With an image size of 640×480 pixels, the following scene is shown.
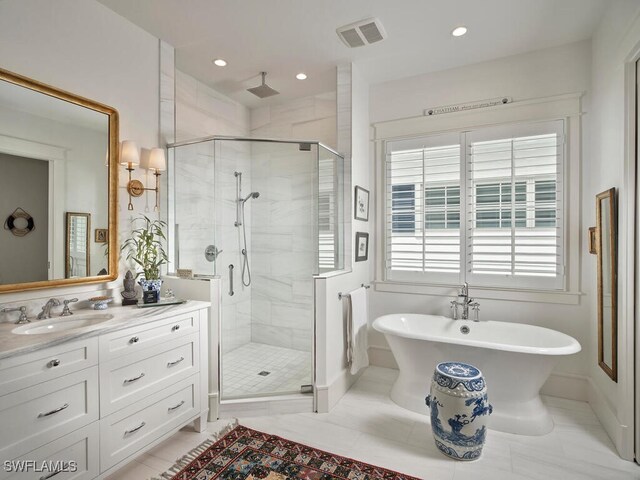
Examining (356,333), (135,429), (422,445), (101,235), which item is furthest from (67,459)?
(356,333)

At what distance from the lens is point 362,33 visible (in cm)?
263

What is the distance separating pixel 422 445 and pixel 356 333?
102 centimetres

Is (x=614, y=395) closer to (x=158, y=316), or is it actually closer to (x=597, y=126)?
(x=597, y=126)

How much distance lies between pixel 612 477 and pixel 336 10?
337 cm

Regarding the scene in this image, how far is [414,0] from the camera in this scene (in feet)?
7.49

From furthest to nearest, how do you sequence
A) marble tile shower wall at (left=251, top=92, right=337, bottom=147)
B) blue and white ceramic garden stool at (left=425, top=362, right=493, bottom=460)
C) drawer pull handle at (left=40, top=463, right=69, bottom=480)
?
marble tile shower wall at (left=251, top=92, right=337, bottom=147)
blue and white ceramic garden stool at (left=425, top=362, right=493, bottom=460)
drawer pull handle at (left=40, top=463, right=69, bottom=480)

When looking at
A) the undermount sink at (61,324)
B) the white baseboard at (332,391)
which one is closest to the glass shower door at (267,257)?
the white baseboard at (332,391)

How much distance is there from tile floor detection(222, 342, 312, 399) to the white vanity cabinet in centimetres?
32

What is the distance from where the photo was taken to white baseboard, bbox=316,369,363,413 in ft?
8.61

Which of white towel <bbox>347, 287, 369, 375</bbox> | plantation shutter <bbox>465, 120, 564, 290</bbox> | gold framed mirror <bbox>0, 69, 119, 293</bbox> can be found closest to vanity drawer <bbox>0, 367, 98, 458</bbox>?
gold framed mirror <bbox>0, 69, 119, 293</bbox>

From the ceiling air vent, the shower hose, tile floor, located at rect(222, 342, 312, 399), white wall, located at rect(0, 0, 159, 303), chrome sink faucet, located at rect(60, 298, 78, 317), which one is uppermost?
the ceiling air vent

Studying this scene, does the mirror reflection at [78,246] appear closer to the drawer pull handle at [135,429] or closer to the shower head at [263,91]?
the drawer pull handle at [135,429]

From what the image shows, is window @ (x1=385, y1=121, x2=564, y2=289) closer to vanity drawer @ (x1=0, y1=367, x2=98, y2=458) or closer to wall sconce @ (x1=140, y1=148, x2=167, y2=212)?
wall sconce @ (x1=140, y1=148, x2=167, y2=212)

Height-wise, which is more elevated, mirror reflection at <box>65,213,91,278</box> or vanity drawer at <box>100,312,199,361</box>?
mirror reflection at <box>65,213,91,278</box>
